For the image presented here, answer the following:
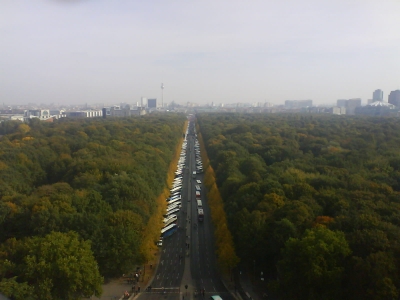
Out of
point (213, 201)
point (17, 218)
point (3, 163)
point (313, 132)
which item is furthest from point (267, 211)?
point (313, 132)

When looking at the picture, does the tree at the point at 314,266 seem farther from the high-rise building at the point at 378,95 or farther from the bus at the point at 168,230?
the high-rise building at the point at 378,95

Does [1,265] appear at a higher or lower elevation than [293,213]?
lower

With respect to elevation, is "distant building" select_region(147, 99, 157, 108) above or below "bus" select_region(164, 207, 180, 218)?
above

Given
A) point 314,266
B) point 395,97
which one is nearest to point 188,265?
point 314,266

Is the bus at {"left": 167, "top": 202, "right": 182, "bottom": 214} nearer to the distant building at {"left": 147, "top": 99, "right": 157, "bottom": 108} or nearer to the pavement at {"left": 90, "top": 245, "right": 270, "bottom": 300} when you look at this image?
the pavement at {"left": 90, "top": 245, "right": 270, "bottom": 300}

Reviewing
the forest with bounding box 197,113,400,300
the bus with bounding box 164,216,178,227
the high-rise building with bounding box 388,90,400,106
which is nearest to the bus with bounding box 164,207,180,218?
the bus with bounding box 164,216,178,227

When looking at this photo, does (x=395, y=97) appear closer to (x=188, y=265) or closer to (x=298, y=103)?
(x=298, y=103)

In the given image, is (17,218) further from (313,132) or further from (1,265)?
(313,132)
